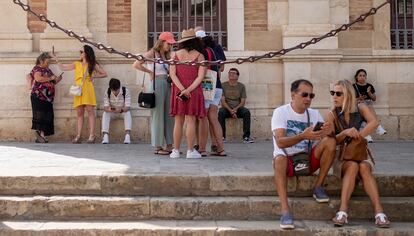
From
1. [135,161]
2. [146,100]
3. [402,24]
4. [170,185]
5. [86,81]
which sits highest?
[402,24]

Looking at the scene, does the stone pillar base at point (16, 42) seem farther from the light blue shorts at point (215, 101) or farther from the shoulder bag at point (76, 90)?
the light blue shorts at point (215, 101)

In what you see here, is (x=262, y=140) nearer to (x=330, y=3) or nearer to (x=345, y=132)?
(x=330, y=3)

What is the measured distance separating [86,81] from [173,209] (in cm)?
518

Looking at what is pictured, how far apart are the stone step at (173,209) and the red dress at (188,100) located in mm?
1949

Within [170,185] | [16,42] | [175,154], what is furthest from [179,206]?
[16,42]

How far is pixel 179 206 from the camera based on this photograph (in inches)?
226

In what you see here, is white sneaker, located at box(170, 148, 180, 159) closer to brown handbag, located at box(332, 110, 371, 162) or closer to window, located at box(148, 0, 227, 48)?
brown handbag, located at box(332, 110, 371, 162)

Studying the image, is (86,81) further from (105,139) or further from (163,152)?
(163,152)

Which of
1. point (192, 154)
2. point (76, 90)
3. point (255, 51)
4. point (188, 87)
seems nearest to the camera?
point (188, 87)

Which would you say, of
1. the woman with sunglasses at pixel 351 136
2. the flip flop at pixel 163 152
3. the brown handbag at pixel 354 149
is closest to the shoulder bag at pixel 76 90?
the flip flop at pixel 163 152

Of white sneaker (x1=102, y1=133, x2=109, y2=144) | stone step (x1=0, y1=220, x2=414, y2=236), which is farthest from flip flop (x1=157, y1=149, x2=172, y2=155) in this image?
stone step (x1=0, y1=220, x2=414, y2=236)

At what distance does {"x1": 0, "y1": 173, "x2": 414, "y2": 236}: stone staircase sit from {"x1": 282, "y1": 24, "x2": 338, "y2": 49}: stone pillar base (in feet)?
16.1

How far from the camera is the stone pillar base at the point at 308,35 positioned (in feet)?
34.7

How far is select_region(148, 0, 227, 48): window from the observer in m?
11.1
